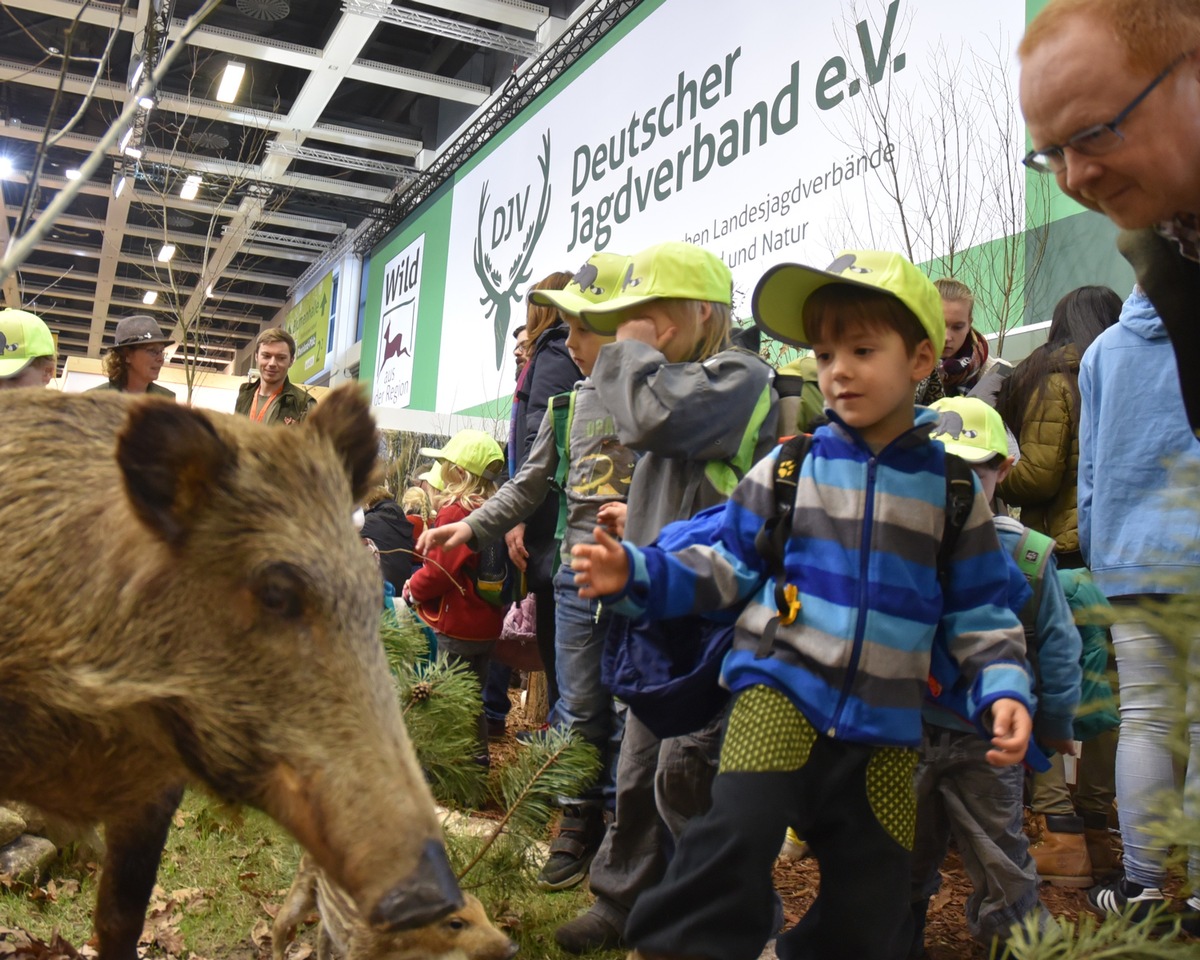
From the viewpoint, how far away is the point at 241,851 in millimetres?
3645

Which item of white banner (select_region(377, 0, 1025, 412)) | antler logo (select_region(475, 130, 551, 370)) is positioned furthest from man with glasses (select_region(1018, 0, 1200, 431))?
antler logo (select_region(475, 130, 551, 370))

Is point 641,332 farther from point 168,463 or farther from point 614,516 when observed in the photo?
point 168,463

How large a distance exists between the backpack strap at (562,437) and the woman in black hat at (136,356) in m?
2.39

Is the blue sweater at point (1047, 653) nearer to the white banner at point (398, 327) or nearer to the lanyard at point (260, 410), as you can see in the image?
the lanyard at point (260, 410)

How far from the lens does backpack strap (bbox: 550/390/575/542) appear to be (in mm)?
3812

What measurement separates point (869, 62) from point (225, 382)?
20.3 m

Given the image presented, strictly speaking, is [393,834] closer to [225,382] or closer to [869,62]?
[869,62]

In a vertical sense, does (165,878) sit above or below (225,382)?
below

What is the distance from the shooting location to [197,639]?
1.79m

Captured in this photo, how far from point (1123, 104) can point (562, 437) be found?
2.74 metres

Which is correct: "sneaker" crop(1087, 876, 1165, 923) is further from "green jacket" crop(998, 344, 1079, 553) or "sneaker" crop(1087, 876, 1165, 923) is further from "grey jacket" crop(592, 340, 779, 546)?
"grey jacket" crop(592, 340, 779, 546)

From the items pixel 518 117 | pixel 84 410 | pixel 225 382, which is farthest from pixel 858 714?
pixel 225 382

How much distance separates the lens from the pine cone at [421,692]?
9.54 feet

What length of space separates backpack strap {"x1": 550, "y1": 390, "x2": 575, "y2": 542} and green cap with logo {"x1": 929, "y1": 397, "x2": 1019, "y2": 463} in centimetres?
121
